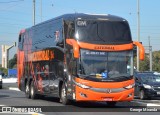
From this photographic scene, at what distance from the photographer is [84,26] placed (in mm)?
18797

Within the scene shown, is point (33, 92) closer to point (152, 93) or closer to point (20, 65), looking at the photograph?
point (20, 65)

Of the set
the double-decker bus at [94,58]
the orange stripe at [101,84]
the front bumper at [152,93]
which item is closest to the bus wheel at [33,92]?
the double-decker bus at [94,58]

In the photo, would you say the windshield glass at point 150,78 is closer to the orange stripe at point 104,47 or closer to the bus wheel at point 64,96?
the bus wheel at point 64,96

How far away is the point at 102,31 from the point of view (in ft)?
61.8

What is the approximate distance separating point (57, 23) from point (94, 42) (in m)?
3.03

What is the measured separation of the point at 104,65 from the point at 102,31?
147 centimetres

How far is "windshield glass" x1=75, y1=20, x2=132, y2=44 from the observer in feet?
61.3

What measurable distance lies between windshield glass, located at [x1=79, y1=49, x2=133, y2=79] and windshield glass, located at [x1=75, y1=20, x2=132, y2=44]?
571 mm

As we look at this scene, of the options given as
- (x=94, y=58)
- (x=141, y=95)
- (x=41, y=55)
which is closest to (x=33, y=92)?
(x=41, y=55)

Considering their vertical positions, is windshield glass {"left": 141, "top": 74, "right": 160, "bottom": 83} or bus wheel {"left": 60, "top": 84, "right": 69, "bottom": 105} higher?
windshield glass {"left": 141, "top": 74, "right": 160, "bottom": 83}

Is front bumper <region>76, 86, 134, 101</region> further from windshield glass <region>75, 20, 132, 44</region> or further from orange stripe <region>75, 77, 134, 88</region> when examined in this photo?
windshield glass <region>75, 20, 132, 44</region>

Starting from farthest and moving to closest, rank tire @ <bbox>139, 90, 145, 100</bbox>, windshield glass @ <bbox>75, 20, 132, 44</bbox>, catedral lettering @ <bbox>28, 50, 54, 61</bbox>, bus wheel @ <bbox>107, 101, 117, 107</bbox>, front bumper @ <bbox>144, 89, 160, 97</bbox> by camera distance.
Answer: tire @ <bbox>139, 90, 145, 100</bbox>, front bumper @ <bbox>144, 89, 160, 97</bbox>, catedral lettering @ <bbox>28, 50, 54, 61</bbox>, bus wheel @ <bbox>107, 101, 117, 107</bbox>, windshield glass @ <bbox>75, 20, 132, 44</bbox>

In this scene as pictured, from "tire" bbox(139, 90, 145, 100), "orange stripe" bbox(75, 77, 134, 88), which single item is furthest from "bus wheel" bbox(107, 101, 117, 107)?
"tire" bbox(139, 90, 145, 100)

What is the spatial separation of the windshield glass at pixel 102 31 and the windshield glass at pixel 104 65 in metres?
0.57
